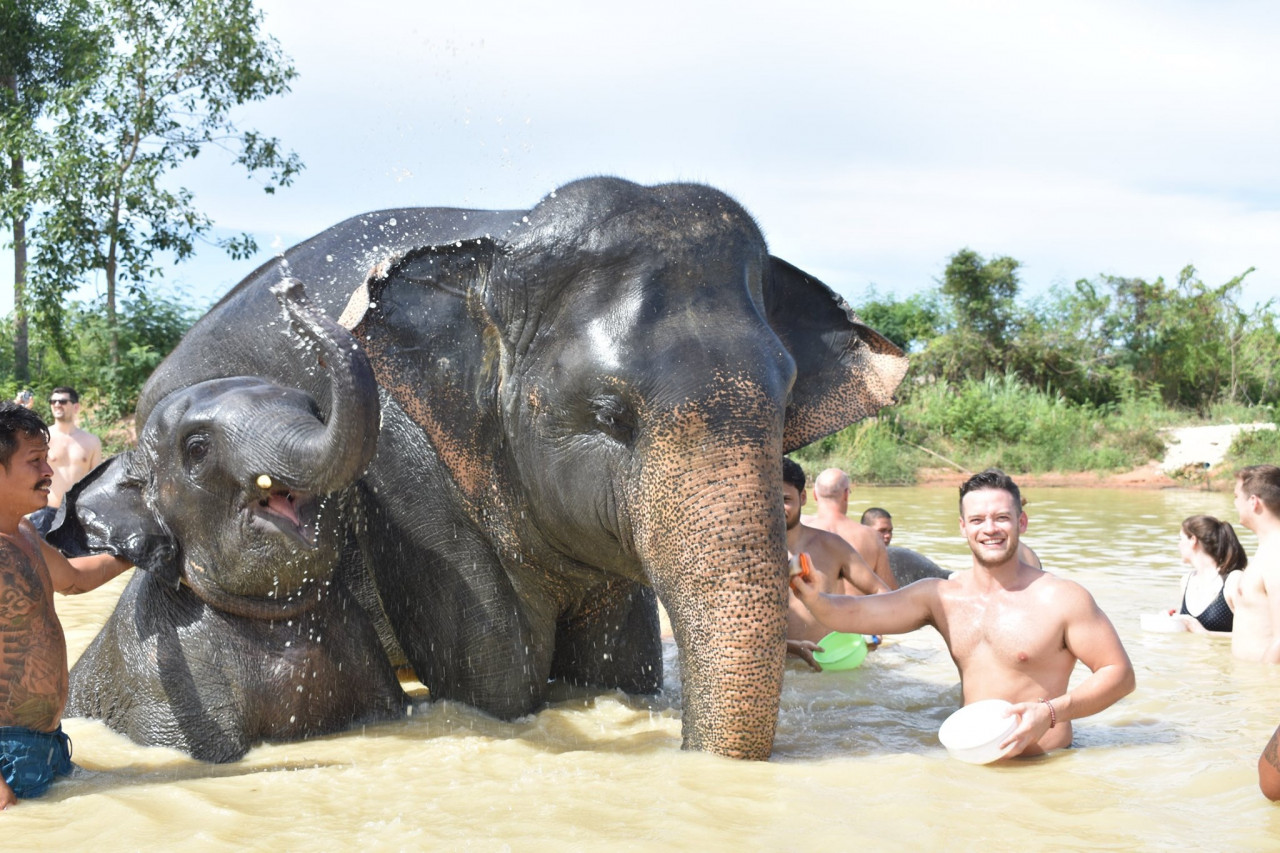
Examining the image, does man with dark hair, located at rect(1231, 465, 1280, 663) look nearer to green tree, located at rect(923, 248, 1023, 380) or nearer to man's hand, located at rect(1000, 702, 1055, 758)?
man's hand, located at rect(1000, 702, 1055, 758)

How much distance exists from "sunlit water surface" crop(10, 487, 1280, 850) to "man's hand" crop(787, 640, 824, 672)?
32.6 inches

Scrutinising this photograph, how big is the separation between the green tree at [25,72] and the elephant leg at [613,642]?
54.5 feet

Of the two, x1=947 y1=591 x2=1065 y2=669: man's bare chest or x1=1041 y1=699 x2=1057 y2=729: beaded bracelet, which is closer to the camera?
x1=1041 y1=699 x2=1057 y2=729: beaded bracelet

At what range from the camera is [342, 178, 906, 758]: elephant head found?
3.14m

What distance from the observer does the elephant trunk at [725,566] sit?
122 inches

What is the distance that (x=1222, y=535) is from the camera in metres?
7.18

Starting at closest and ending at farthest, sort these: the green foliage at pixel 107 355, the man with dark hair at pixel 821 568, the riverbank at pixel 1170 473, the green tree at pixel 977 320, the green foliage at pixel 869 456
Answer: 1. the man with dark hair at pixel 821 568
2. the green foliage at pixel 107 355
3. the riverbank at pixel 1170 473
4. the green foliage at pixel 869 456
5. the green tree at pixel 977 320

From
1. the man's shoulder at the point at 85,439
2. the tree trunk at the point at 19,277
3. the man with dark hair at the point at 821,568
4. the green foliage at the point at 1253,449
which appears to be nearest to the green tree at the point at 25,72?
the tree trunk at the point at 19,277

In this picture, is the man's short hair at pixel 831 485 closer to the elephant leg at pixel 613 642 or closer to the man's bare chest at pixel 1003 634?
the elephant leg at pixel 613 642

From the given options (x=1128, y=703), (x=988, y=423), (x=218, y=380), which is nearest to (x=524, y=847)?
(x=218, y=380)

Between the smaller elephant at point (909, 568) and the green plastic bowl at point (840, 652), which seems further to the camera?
the smaller elephant at point (909, 568)

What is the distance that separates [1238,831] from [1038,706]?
74 cm

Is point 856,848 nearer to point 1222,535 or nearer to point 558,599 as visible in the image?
point 558,599

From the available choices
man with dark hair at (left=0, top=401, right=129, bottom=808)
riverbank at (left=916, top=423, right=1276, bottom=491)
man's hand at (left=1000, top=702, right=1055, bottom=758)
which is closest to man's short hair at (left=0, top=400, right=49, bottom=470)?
man with dark hair at (left=0, top=401, right=129, bottom=808)
